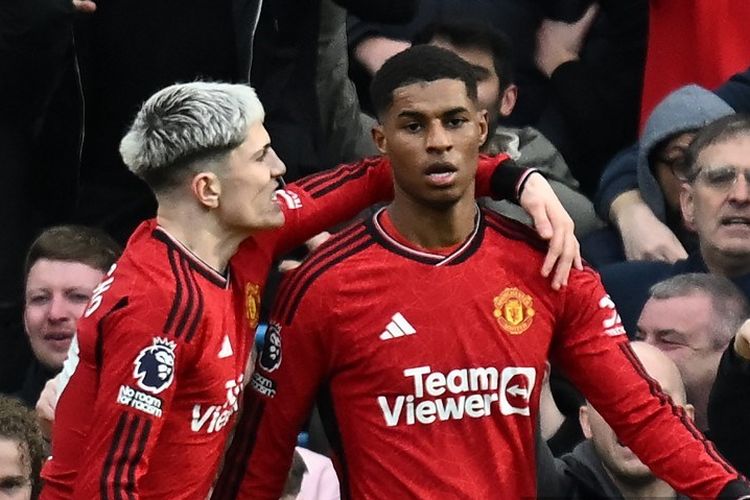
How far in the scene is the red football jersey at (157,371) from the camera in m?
4.59

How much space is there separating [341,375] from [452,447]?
1.00 ft

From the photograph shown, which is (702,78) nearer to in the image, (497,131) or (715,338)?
(497,131)

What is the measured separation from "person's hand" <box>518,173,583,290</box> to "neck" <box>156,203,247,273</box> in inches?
29.1

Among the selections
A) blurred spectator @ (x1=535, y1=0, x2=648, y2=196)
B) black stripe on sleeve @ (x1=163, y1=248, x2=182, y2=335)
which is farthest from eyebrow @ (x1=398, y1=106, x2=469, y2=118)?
blurred spectator @ (x1=535, y1=0, x2=648, y2=196)

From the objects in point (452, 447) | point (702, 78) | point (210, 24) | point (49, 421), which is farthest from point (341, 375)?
point (702, 78)

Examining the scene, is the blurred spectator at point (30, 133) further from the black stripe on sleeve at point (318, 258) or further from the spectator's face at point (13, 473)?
the black stripe on sleeve at point (318, 258)

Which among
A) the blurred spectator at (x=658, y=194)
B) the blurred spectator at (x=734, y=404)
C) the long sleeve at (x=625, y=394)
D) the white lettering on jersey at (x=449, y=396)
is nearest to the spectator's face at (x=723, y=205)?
the blurred spectator at (x=658, y=194)

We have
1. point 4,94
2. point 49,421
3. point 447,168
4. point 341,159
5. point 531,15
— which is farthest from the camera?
point 531,15

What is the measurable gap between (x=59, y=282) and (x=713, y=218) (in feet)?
6.36

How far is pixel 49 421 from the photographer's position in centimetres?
573

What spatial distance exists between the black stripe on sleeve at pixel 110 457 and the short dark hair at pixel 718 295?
1.98m

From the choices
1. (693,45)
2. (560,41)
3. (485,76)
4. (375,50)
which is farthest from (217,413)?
(560,41)

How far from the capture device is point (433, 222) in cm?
486

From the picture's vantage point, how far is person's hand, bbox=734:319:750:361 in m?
5.06
